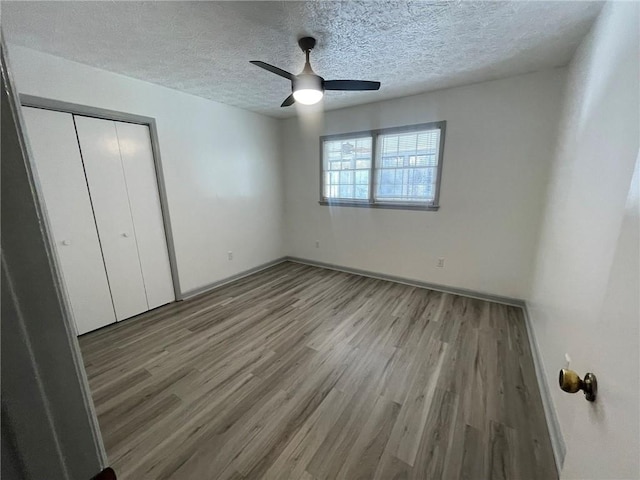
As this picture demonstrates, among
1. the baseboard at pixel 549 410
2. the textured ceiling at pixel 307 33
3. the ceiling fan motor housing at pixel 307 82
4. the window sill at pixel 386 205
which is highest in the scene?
the textured ceiling at pixel 307 33

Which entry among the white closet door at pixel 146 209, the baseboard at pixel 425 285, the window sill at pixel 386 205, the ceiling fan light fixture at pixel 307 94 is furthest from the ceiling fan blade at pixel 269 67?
the baseboard at pixel 425 285

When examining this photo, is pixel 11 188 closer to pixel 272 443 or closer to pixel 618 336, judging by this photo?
pixel 618 336

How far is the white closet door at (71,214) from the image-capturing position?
224cm

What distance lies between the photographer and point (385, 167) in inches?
145

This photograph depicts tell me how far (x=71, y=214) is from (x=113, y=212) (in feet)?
1.08

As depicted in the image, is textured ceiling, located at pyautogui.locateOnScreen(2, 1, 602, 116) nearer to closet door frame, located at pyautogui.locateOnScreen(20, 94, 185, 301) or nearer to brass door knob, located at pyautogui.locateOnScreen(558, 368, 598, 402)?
closet door frame, located at pyautogui.locateOnScreen(20, 94, 185, 301)

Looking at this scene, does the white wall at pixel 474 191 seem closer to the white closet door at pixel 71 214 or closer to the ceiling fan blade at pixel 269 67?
the ceiling fan blade at pixel 269 67

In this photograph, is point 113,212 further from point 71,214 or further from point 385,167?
point 385,167

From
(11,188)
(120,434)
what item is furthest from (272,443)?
(11,188)

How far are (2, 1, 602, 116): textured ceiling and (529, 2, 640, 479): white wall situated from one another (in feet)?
1.25

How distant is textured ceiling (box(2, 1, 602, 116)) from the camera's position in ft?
5.39

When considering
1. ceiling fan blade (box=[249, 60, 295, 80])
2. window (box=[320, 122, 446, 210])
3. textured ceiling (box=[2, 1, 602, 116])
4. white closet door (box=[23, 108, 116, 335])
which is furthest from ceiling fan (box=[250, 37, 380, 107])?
white closet door (box=[23, 108, 116, 335])

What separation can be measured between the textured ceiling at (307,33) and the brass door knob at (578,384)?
2.05 metres

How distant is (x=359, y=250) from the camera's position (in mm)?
4117
